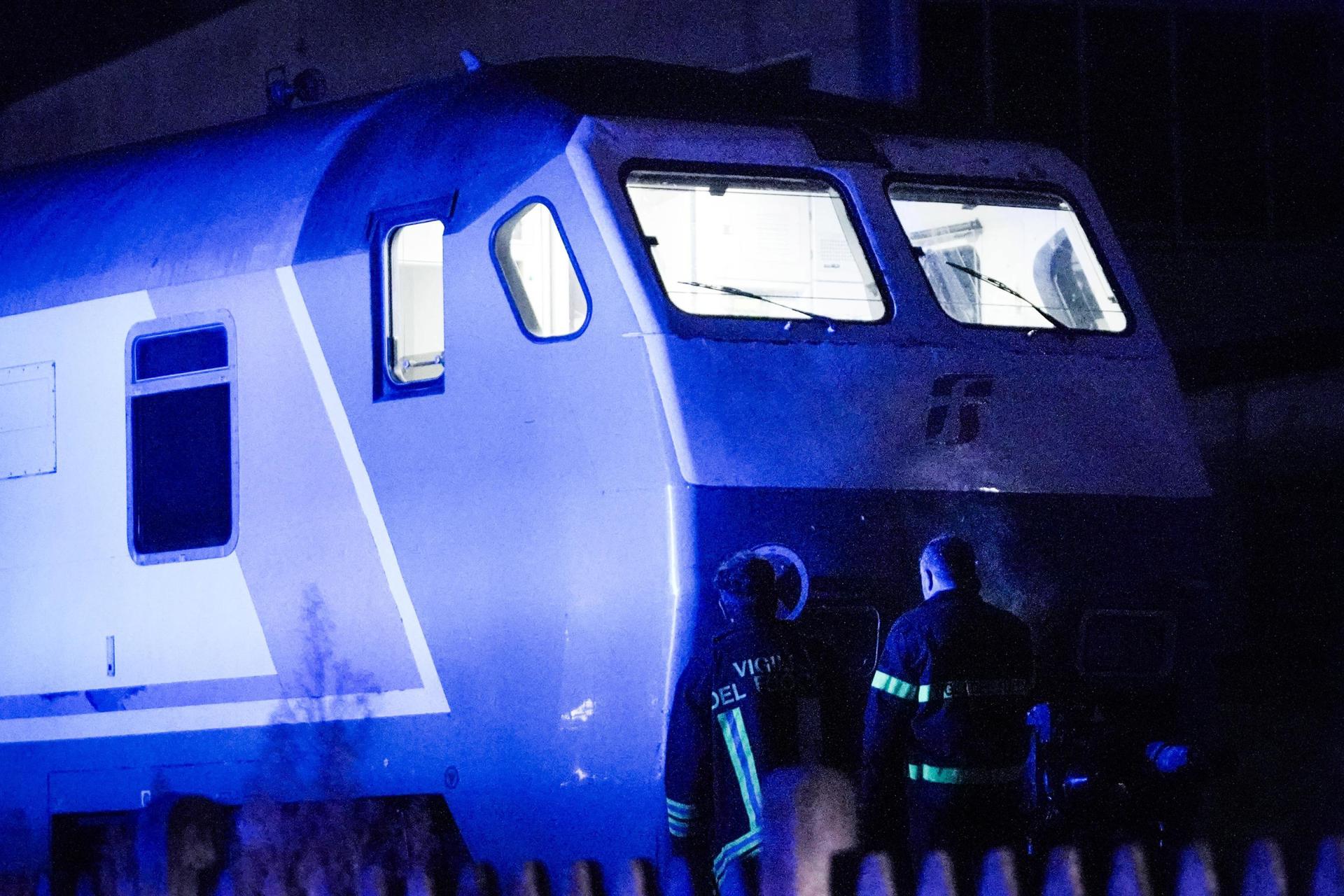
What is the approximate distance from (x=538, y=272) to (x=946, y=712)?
2084mm

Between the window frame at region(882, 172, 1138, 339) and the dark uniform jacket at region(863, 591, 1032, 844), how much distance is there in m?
1.40

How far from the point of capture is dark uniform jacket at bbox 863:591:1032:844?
20.9 ft

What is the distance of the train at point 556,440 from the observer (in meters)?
6.71

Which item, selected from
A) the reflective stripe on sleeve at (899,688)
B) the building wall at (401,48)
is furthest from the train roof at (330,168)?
the building wall at (401,48)

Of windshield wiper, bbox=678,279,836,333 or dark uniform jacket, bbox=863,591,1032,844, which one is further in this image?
windshield wiper, bbox=678,279,836,333

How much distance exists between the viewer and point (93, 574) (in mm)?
8102

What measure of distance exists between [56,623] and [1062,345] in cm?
420

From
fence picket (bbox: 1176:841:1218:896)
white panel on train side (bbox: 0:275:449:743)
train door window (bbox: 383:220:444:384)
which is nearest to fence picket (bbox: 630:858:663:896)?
fence picket (bbox: 1176:841:1218:896)

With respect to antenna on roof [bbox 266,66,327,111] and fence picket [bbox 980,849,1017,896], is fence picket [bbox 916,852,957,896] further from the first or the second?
antenna on roof [bbox 266,66,327,111]

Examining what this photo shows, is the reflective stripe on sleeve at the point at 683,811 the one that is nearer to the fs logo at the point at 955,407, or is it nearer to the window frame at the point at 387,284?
the fs logo at the point at 955,407

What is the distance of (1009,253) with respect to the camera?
7902mm

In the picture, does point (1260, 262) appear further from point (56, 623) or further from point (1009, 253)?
point (56, 623)

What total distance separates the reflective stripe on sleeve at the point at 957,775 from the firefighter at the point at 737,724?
1.27 feet

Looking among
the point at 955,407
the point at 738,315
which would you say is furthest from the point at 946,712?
the point at 738,315
